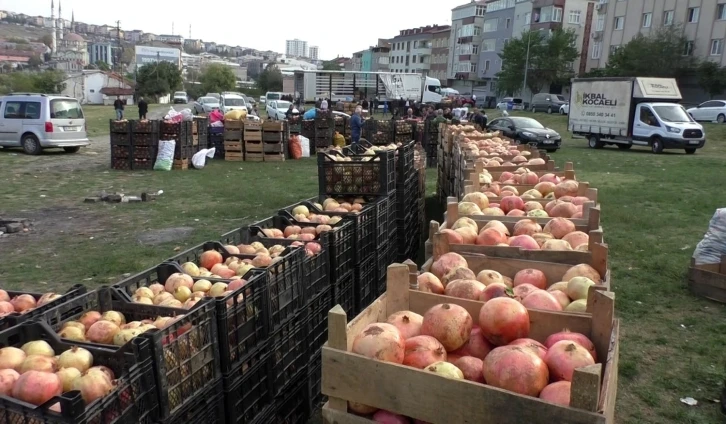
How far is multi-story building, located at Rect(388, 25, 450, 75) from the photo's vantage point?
99.5m

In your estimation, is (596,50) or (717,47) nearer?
(717,47)

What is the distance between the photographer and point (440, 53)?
3767 inches

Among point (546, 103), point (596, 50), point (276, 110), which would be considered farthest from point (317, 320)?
point (596, 50)

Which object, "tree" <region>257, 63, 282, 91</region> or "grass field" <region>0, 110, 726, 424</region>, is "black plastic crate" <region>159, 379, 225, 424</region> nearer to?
"grass field" <region>0, 110, 726, 424</region>

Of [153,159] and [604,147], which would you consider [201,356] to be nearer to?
[153,159]

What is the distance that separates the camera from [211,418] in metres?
2.90

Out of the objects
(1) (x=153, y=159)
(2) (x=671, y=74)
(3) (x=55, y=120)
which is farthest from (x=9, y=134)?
(2) (x=671, y=74)

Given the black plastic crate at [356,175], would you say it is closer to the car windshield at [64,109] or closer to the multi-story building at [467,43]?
the car windshield at [64,109]

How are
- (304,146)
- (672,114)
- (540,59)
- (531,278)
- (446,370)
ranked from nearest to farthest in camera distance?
1. (446,370)
2. (531,278)
3. (304,146)
4. (672,114)
5. (540,59)

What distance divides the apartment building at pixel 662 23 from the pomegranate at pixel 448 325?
162 ft

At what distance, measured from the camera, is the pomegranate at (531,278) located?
341cm

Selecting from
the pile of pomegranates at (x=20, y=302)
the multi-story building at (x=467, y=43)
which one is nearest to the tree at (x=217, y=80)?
the multi-story building at (x=467, y=43)

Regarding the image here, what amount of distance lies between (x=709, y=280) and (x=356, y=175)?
3994 mm

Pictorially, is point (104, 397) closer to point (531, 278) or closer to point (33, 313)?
point (33, 313)
